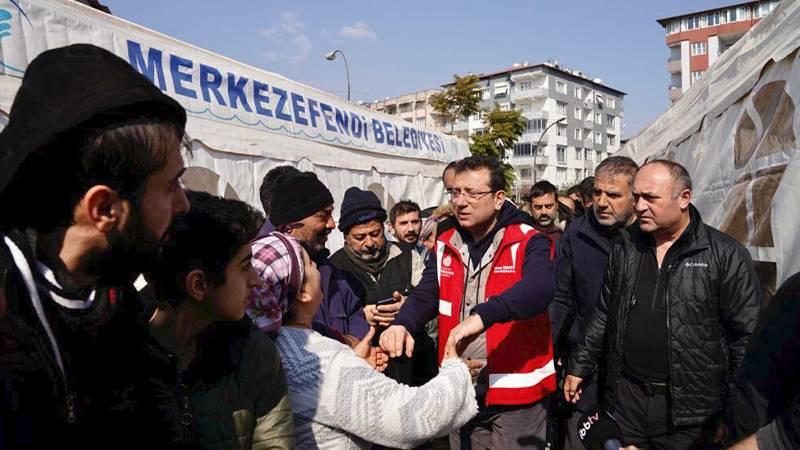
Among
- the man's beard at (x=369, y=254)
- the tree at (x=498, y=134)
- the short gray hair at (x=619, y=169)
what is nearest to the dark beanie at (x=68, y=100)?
the man's beard at (x=369, y=254)

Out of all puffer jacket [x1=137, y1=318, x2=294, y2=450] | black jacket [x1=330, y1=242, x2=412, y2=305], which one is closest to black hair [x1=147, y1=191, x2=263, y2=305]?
puffer jacket [x1=137, y1=318, x2=294, y2=450]

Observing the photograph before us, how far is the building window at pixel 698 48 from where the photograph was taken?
65.8 meters

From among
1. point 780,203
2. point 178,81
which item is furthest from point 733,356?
point 178,81

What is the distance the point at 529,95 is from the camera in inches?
2958

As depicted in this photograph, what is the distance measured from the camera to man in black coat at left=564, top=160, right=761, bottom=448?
274 cm

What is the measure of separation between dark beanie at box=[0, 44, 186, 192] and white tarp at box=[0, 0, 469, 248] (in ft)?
10.9

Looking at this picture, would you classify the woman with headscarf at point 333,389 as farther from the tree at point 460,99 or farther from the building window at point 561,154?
the building window at point 561,154

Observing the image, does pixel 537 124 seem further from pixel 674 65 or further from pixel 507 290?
pixel 507 290

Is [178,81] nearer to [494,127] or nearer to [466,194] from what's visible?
[466,194]

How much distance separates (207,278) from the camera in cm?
147

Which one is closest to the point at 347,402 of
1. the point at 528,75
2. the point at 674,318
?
the point at 674,318

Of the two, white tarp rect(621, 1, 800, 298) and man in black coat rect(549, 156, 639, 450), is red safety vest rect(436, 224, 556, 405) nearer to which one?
man in black coat rect(549, 156, 639, 450)

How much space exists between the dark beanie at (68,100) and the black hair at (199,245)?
1.71 feet

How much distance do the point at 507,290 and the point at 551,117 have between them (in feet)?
248
